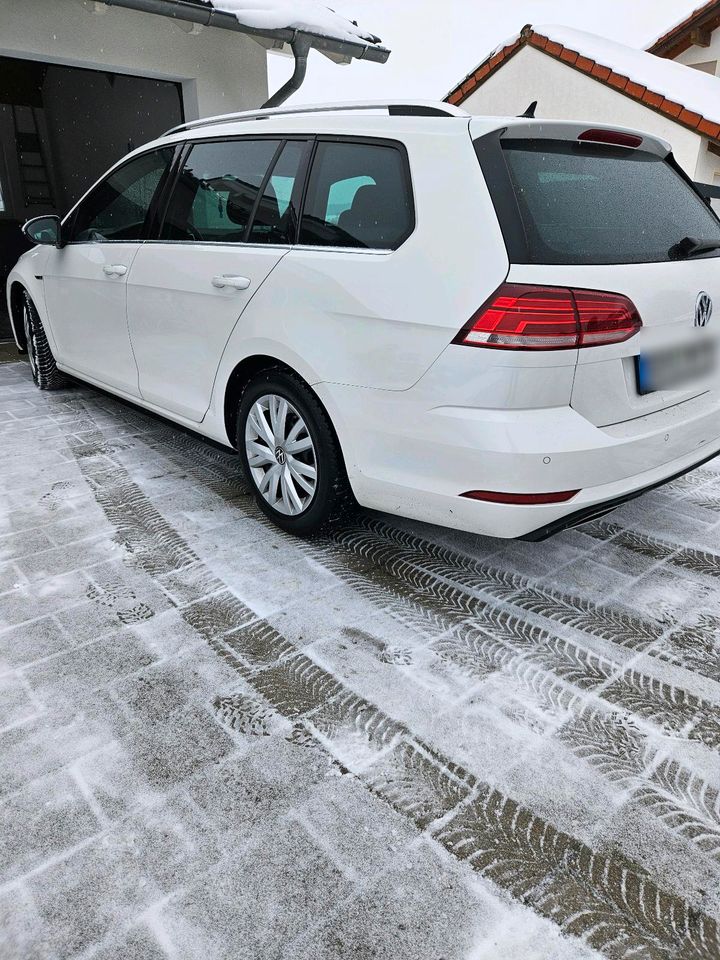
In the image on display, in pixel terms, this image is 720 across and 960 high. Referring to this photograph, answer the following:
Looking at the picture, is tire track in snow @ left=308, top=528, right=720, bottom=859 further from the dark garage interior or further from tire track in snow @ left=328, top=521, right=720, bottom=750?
the dark garage interior

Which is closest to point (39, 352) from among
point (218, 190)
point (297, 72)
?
point (218, 190)

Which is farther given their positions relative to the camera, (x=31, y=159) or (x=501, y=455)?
(x=31, y=159)

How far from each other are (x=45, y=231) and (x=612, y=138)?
3.72 metres

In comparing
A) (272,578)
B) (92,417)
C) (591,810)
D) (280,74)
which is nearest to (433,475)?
(272,578)

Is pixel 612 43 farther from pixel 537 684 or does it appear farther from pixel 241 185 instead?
pixel 537 684

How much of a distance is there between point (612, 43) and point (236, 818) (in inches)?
640

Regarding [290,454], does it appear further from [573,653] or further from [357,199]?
[573,653]

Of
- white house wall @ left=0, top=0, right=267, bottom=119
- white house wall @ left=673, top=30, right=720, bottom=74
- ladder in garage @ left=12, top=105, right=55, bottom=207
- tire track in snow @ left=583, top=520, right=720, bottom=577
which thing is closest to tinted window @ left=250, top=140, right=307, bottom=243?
tire track in snow @ left=583, top=520, right=720, bottom=577

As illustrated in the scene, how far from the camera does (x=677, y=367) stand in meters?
2.52

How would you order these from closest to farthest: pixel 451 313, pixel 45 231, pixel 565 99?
pixel 451 313
pixel 45 231
pixel 565 99

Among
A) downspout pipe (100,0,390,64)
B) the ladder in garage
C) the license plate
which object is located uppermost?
downspout pipe (100,0,390,64)

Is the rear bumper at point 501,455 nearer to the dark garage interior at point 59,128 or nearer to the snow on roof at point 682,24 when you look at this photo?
the dark garage interior at point 59,128

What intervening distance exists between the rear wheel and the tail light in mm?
4330

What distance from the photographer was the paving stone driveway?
1.54 m
